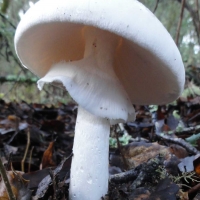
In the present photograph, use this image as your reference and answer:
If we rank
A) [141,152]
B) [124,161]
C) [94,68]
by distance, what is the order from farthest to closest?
[141,152] → [124,161] → [94,68]

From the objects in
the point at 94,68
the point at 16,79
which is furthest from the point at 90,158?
the point at 16,79

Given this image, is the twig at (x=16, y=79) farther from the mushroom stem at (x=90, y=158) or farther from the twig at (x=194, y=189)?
the twig at (x=194, y=189)

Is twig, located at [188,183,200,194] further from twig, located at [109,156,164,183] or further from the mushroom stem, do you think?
the mushroom stem

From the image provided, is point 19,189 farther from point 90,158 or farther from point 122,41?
point 122,41

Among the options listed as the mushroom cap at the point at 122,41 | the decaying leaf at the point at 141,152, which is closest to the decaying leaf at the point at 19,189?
the mushroom cap at the point at 122,41

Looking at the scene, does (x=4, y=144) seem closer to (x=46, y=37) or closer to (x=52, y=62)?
(x=52, y=62)

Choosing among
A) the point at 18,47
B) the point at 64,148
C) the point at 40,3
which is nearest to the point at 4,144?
the point at 64,148
